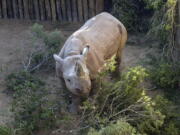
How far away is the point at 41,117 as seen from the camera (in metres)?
7.41

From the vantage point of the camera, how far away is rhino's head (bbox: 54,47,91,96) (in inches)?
276

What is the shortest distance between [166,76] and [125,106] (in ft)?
5.44

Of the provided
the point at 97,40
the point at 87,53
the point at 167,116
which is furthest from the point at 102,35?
the point at 167,116

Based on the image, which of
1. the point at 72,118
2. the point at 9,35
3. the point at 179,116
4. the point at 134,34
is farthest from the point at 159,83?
the point at 9,35

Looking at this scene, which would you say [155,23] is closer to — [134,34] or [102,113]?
[134,34]

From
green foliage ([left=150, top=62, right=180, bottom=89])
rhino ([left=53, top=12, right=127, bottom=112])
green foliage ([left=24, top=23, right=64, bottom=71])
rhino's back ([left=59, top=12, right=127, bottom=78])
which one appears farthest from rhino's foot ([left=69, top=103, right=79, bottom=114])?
green foliage ([left=24, top=23, right=64, bottom=71])

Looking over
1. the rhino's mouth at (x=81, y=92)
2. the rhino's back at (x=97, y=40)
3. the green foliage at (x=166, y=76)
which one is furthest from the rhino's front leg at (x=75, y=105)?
the green foliage at (x=166, y=76)

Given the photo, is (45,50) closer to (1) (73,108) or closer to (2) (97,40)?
(2) (97,40)

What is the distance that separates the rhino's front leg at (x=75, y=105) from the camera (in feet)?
24.3

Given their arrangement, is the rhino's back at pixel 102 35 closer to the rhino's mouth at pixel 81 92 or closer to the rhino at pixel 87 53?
the rhino at pixel 87 53

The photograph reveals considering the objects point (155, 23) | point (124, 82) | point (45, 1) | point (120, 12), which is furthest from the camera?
point (45, 1)

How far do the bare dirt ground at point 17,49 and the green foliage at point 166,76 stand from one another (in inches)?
45.4

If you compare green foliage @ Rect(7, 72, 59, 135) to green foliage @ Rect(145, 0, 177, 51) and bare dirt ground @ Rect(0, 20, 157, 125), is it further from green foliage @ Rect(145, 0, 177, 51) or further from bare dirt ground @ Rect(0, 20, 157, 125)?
green foliage @ Rect(145, 0, 177, 51)

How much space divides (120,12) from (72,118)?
4.91m
